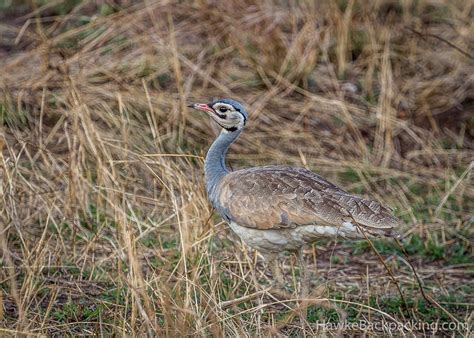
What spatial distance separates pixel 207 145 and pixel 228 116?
248 centimetres

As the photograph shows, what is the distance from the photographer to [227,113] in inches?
225

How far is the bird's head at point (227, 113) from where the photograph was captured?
5695 millimetres

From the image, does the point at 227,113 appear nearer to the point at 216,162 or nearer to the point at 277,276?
the point at 216,162

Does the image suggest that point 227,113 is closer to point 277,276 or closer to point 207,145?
point 277,276

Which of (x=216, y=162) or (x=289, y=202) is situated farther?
(x=216, y=162)

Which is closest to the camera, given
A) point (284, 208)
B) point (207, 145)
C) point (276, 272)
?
point (284, 208)

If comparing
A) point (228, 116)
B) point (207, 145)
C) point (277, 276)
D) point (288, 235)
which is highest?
point (228, 116)

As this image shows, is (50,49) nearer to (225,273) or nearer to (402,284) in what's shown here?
(225,273)

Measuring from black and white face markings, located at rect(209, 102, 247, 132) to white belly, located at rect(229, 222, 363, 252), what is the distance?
61cm

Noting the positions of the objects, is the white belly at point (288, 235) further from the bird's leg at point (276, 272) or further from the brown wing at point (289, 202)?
the bird's leg at point (276, 272)

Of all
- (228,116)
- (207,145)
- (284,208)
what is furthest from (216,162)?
(207,145)

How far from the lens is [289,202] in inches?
205

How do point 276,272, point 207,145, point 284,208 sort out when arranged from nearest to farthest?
point 284,208 < point 276,272 < point 207,145

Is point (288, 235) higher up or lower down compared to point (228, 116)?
lower down
